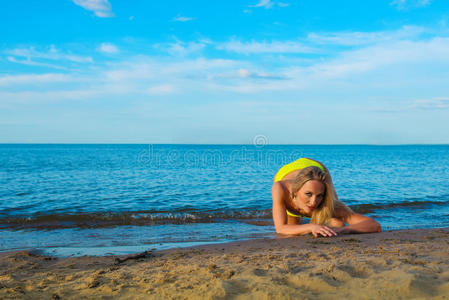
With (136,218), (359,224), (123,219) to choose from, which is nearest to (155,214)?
(136,218)

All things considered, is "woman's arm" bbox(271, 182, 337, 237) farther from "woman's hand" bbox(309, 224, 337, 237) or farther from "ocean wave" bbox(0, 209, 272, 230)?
"ocean wave" bbox(0, 209, 272, 230)

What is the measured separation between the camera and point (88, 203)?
1275 cm

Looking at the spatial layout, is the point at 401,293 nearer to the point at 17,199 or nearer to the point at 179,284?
the point at 179,284

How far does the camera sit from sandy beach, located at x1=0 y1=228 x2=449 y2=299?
321 cm

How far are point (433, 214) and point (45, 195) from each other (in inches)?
569

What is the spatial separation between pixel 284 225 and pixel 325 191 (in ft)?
3.93

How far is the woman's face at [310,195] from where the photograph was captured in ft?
17.9

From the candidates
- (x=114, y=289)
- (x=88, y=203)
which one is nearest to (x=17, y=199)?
(x=88, y=203)

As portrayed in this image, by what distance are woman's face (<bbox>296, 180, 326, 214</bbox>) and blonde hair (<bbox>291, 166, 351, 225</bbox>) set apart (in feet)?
0.18

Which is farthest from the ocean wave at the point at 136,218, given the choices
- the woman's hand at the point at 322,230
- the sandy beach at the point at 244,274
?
the sandy beach at the point at 244,274

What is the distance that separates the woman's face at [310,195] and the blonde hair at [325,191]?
0.18 feet

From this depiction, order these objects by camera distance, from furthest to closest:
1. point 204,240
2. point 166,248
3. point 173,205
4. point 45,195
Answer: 1. point 45,195
2. point 173,205
3. point 204,240
4. point 166,248

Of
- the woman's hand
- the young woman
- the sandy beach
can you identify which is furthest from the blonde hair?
the sandy beach

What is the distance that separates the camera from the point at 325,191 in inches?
222
